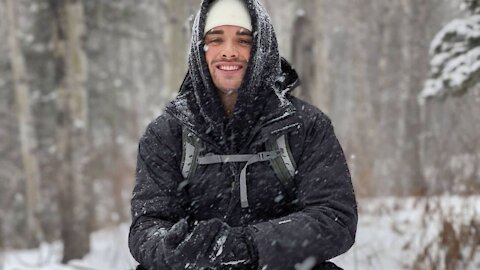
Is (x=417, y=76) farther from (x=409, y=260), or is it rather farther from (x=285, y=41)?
(x=409, y=260)

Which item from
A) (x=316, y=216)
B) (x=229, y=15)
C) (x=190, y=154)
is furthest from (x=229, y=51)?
(x=316, y=216)

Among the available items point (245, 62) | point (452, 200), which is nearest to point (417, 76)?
point (452, 200)

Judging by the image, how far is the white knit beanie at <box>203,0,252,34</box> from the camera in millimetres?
2654

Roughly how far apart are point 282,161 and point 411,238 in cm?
335

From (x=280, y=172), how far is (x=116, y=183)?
9869 millimetres

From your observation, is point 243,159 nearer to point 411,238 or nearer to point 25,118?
point 411,238

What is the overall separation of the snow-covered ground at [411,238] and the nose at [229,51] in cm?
233

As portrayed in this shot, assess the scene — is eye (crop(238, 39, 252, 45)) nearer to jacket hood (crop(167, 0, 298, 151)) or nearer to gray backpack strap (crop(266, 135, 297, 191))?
jacket hood (crop(167, 0, 298, 151))

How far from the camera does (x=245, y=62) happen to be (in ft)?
8.80

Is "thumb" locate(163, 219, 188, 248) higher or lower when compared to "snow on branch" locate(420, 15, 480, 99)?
lower

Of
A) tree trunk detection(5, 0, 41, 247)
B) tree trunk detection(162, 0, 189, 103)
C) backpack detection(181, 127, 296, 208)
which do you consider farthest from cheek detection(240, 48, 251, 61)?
tree trunk detection(5, 0, 41, 247)

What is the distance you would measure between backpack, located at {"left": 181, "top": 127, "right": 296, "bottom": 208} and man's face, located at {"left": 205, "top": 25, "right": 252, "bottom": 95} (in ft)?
1.02

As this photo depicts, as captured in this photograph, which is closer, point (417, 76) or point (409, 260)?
point (409, 260)

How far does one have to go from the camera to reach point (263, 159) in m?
2.53
